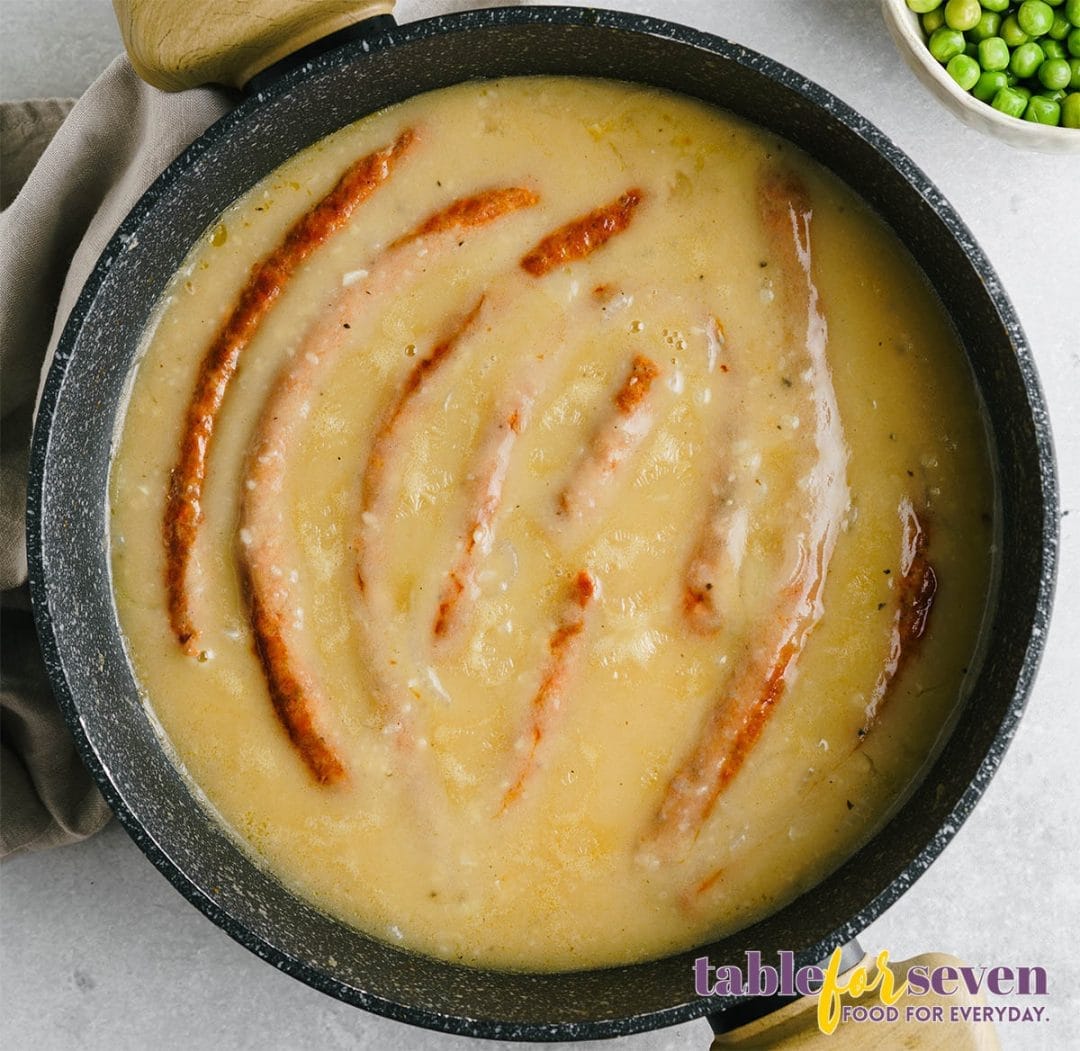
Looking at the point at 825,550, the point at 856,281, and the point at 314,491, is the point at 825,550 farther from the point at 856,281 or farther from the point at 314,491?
the point at 314,491

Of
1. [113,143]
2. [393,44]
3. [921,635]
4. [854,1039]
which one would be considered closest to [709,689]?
[921,635]

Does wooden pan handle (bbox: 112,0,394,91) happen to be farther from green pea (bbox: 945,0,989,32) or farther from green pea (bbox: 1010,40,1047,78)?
green pea (bbox: 1010,40,1047,78)

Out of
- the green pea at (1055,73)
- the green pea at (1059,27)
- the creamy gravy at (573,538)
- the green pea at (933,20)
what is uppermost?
the green pea at (1059,27)

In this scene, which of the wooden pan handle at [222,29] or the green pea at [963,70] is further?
the green pea at [963,70]

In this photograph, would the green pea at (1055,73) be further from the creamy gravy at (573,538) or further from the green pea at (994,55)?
the creamy gravy at (573,538)

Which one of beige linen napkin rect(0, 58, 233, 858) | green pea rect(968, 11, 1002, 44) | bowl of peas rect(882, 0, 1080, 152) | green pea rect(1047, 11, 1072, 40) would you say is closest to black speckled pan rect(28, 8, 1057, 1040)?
beige linen napkin rect(0, 58, 233, 858)

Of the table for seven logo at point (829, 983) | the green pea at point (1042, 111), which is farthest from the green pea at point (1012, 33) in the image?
the table for seven logo at point (829, 983)
